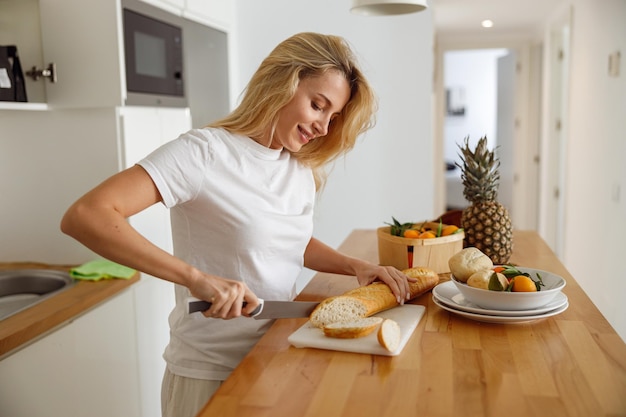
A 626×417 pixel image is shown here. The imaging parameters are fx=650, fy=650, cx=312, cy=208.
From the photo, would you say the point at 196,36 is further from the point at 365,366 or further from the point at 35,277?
the point at 365,366

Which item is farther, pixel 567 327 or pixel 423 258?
pixel 423 258

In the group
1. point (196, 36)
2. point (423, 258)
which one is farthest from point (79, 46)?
point (423, 258)

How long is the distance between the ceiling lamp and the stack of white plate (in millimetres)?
1046

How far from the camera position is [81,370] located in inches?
81.1

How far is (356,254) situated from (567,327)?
89cm

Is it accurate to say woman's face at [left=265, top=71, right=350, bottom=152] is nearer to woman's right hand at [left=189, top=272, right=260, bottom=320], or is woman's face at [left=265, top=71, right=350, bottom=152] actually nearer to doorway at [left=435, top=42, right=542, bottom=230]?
woman's right hand at [left=189, top=272, right=260, bottom=320]

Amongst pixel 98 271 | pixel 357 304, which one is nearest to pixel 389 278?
pixel 357 304

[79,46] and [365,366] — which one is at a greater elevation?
[79,46]

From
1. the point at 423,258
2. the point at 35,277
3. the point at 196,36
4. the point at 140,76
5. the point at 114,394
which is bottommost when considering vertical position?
the point at 114,394

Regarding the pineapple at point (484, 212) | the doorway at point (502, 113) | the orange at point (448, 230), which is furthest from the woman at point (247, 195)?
the doorway at point (502, 113)

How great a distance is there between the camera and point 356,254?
212cm

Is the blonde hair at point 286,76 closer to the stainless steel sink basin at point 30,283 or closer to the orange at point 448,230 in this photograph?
the orange at point 448,230

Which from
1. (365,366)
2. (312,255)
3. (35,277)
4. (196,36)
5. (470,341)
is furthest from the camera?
(196,36)

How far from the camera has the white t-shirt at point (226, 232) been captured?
1.39m
